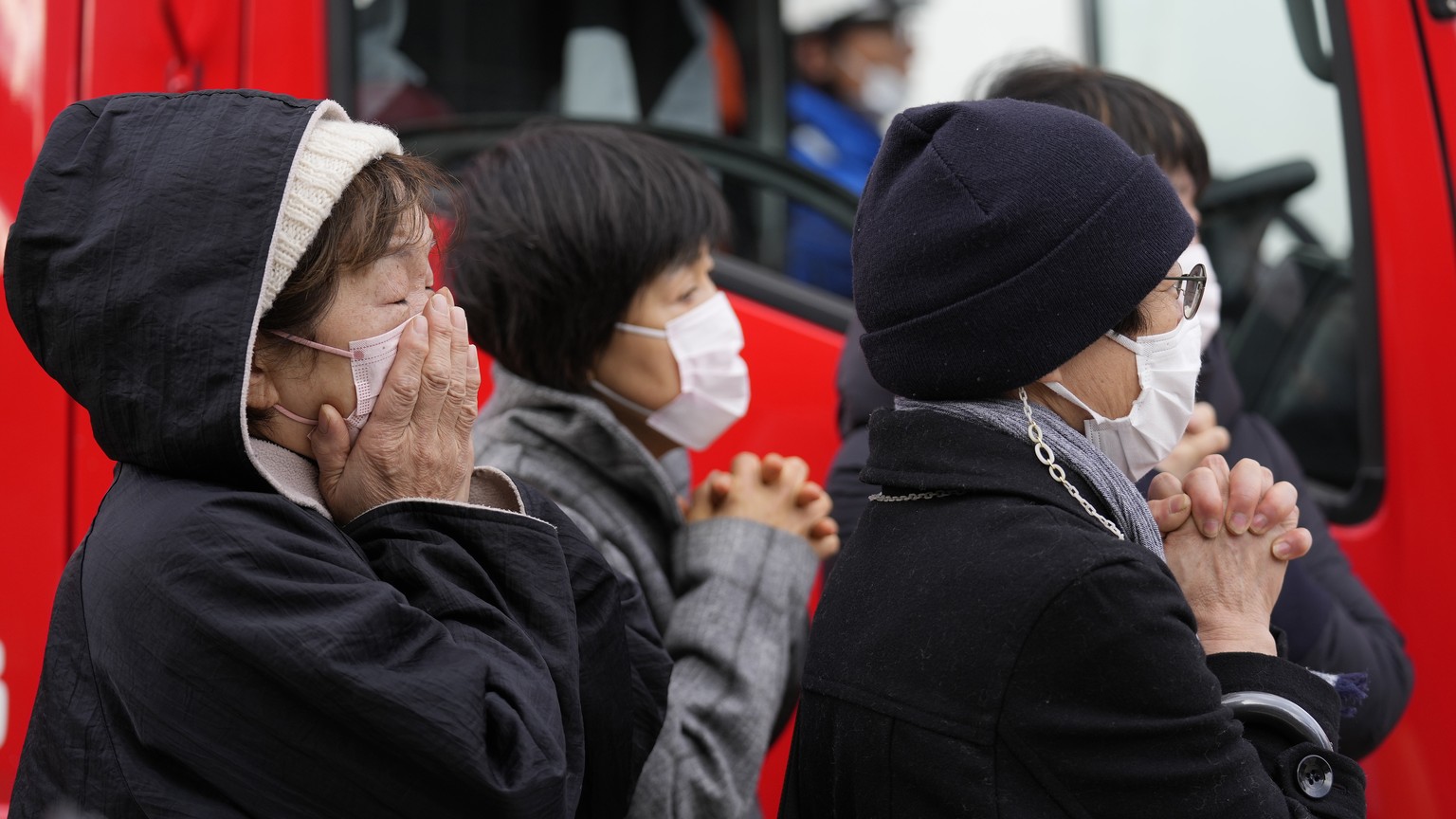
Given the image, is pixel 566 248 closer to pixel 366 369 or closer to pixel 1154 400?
pixel 366 369

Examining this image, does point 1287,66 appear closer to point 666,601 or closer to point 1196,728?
point 666,601

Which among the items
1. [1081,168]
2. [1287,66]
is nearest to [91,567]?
[1081,168]

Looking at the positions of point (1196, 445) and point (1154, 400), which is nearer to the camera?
point (1154, 400)

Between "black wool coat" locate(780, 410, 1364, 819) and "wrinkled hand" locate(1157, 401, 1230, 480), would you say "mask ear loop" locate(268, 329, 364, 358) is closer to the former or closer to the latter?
"black wool coat" locate(780, 410, 1364, 819)

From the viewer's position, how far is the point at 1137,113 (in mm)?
2211

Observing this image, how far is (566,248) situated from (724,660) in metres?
0.61

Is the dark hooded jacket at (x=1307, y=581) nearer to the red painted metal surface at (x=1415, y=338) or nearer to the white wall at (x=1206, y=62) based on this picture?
the red painted metal surface at (x=1415, y=338)

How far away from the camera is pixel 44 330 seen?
49.5 inches

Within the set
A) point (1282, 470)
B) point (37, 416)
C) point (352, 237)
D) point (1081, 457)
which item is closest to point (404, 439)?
point (352, 237)

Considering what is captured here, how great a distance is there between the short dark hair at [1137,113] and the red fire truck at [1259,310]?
1.41ft

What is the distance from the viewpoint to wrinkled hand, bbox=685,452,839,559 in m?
1.90

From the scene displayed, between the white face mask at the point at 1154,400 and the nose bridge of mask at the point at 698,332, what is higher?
the white face mask at the point at 1154,400

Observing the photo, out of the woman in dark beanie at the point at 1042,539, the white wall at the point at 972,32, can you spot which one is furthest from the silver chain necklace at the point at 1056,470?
the white wall at the point at 972,32

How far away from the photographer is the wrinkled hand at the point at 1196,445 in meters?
1.92
